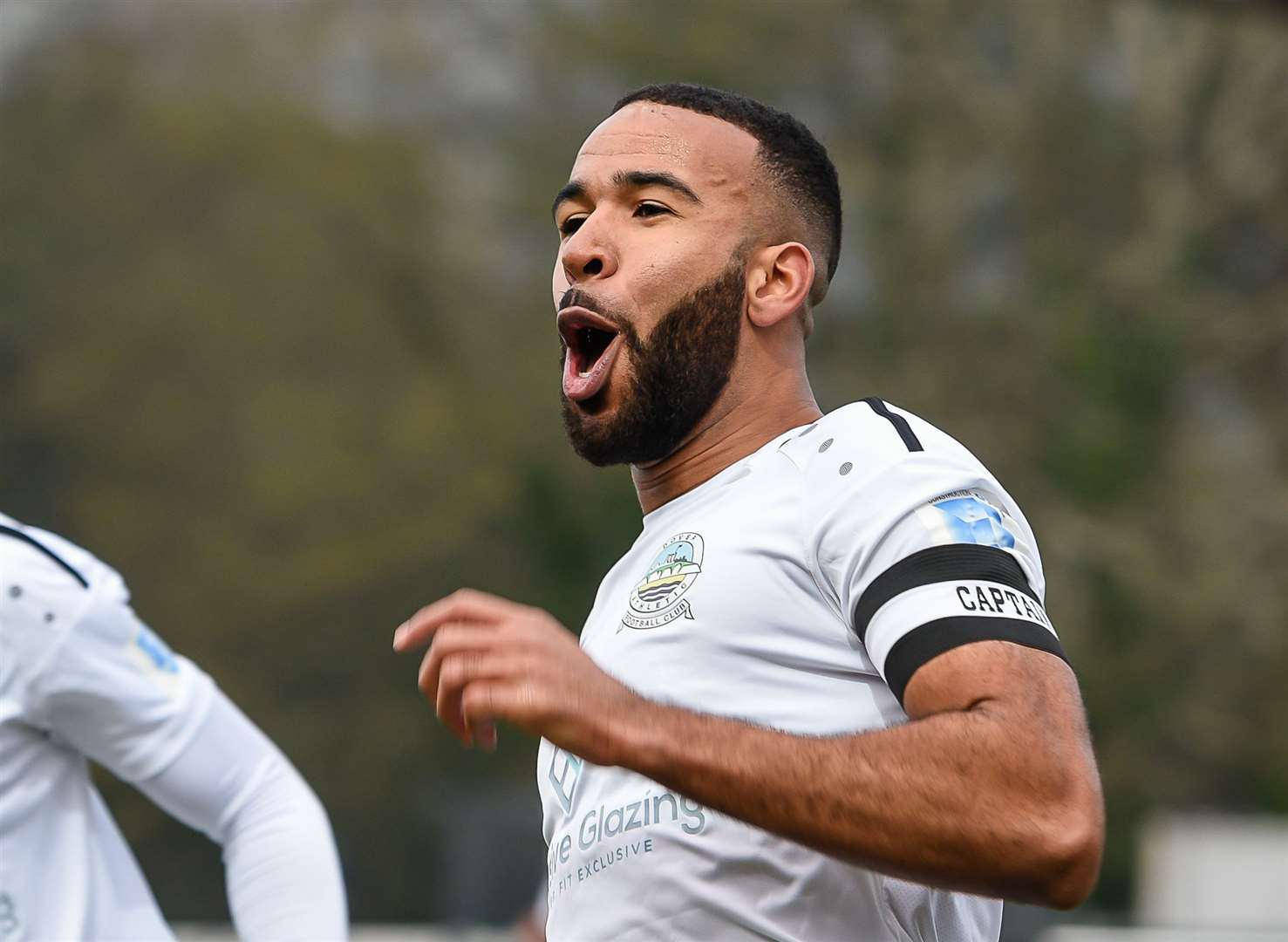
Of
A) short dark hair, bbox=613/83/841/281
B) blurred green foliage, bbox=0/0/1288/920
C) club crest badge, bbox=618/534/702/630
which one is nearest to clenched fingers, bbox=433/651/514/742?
club crest badge, bbox=618/534/702/630

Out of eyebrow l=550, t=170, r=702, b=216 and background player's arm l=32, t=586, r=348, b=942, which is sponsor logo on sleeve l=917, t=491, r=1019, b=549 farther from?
background player's arm l=32, t=586, r=348, b=942

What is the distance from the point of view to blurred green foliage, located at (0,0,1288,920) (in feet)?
79.9

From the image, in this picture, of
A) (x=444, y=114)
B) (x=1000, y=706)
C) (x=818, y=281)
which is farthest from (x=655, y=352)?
(x=444, y=114)

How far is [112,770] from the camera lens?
3848 mm

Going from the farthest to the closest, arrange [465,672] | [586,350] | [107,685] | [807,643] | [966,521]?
[107,685] → [586,350] → [807,643] → [966,521] → [465,672]

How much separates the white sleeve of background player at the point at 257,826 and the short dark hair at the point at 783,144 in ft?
5.00

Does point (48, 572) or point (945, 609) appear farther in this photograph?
point (48, 572)

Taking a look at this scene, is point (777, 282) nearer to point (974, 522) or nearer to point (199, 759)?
point (974, 522)

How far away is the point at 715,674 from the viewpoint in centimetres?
265

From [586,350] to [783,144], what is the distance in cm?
48

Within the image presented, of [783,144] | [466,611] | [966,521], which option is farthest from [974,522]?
[783,144]

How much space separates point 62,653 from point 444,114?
26752 mm

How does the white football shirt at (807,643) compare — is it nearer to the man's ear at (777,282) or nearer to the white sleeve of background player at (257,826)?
the man's ear at (777,282)

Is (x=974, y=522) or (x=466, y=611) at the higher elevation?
(x=974, y=522)
